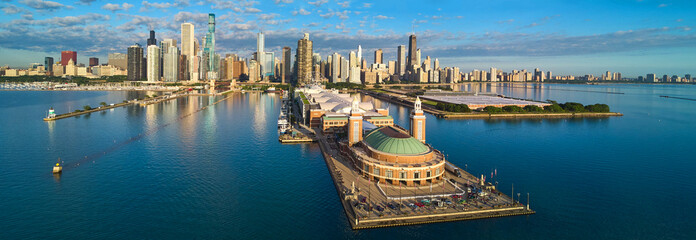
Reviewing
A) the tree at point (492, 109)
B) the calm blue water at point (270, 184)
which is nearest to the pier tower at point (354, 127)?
the calm blue water at point (270, 184)

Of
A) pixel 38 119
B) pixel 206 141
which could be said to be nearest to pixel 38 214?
pixel 206 141

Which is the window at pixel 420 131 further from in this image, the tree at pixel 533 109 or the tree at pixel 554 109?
the tree at pixel 554 109

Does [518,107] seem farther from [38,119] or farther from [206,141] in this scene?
[38,119]

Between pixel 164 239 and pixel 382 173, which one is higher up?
pixel 382 173

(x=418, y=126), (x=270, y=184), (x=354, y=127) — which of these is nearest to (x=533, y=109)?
(x=418, y=126)

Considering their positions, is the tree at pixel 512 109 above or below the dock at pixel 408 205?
above

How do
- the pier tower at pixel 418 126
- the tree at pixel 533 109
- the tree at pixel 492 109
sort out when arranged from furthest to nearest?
the tree at pixel 533 109 < the tree at pixel 492 109 < the pier tower at pixel 418 126
